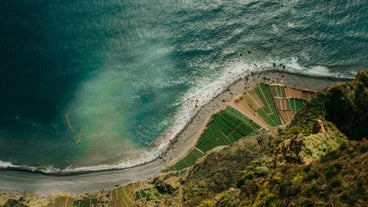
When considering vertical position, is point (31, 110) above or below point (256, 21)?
below

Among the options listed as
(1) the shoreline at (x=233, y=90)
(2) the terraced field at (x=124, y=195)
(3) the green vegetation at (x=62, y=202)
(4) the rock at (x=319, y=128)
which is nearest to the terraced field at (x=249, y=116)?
(1) the shoreline at (x=233, y=90)

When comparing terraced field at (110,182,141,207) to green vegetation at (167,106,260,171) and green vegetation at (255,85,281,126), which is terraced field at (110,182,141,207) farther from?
green vegetation at (255,85,281,126)

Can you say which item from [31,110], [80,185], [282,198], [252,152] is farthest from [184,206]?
[31,110]

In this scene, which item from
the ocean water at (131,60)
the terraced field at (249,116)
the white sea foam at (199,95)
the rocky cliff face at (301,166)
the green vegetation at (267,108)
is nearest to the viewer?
the rocky cliff face at (301,166)

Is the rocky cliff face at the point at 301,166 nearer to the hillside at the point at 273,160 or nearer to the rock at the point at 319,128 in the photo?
the rock at the point at 319,128

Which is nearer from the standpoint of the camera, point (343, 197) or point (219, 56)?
point (343, 197)

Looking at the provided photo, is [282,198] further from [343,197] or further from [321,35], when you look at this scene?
[321,35]

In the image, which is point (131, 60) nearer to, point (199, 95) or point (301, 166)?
point (199, 95)

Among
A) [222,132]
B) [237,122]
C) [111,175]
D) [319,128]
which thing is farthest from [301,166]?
[111,175]

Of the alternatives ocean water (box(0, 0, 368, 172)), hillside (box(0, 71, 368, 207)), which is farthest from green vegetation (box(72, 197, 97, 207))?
ocean water (box(0, 0, 368, 172))
